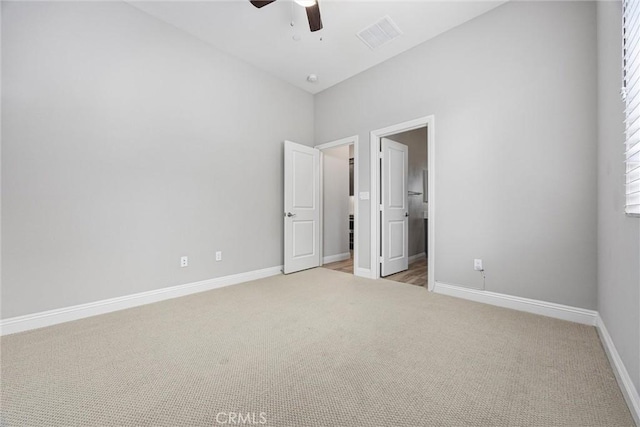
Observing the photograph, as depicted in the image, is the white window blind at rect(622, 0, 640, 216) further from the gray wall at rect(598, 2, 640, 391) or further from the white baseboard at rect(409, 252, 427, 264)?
the white baseboard at rect(409, 252, 427, 264)

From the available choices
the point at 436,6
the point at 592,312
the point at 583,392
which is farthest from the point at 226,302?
the point at 436,6

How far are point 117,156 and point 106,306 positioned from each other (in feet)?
4.74

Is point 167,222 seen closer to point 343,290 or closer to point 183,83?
point 183,83

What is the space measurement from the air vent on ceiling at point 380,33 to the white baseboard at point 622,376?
333cm

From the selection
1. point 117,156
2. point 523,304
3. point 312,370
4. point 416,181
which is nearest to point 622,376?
point 523,304

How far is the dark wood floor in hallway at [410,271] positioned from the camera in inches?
139

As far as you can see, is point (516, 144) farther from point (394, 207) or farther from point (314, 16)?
point (314, 16)

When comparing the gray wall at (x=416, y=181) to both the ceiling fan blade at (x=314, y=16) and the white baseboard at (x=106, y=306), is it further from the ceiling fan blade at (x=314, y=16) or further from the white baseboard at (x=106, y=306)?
the white baseboard at (x=106, y=306)

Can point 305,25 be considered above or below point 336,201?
above

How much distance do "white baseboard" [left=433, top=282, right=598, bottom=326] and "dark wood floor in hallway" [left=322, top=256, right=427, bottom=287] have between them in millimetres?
471

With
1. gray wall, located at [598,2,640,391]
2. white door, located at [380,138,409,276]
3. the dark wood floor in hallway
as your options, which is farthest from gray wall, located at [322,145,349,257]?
gray wall, located at [598,2,640,391]

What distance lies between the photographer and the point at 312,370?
148 centimetres

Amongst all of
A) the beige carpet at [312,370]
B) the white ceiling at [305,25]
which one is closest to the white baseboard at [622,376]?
the beige carpet at [312,370]

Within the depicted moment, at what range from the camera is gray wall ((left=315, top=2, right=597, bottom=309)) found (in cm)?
216
